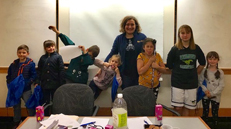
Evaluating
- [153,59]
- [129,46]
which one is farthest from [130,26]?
[153,59]

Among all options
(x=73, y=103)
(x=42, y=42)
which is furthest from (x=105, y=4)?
(x=73, y=103)

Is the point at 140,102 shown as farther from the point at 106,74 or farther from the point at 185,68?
the point at 106,74

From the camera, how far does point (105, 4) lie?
3.05 m

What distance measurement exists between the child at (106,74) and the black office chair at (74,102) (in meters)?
0.84

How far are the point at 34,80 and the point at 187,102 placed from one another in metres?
2.15

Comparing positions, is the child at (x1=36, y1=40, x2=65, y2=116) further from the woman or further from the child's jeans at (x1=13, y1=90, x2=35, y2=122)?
the woman

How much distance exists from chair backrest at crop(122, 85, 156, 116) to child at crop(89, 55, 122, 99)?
2.61 feet

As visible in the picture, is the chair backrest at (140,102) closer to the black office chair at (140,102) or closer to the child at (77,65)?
the black office chair at (140,102)

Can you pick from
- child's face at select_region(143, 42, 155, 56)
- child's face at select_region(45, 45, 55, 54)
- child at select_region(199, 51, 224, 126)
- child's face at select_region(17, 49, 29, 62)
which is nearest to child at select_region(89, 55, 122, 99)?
child's face at select_region(143, 42, 155, 56)

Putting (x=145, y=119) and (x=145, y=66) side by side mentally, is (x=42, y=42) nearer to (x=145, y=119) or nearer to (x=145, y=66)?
(x=145, y=66)

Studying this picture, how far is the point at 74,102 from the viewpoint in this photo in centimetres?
207

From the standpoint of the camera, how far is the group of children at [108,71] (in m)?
2.62

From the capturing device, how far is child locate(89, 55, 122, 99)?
2881mm

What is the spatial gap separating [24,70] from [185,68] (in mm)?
2205
